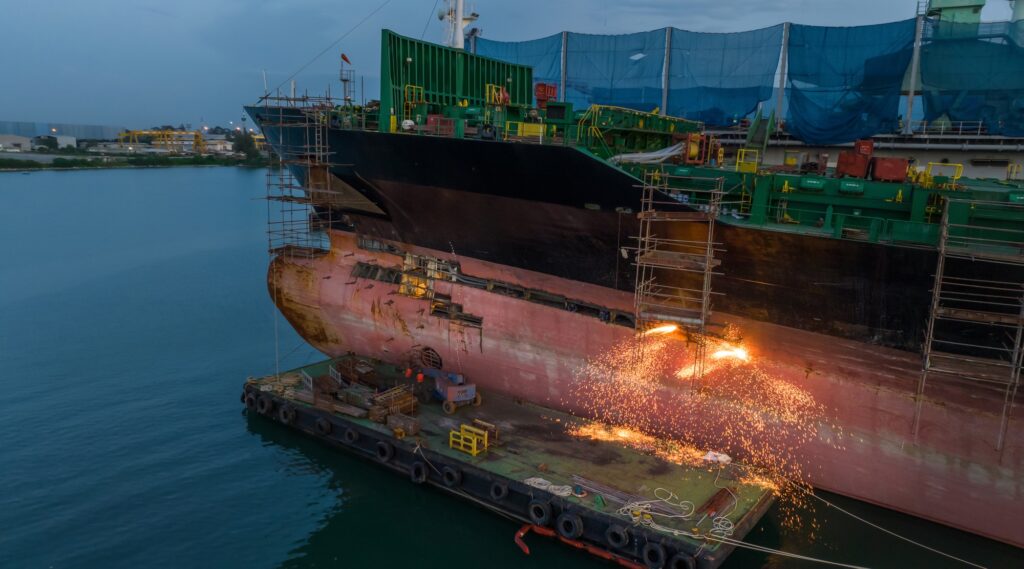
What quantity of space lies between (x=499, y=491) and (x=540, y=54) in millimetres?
23091

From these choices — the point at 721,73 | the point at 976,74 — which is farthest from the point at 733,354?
the point at 721,73

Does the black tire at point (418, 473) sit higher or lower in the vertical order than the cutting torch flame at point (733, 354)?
lower

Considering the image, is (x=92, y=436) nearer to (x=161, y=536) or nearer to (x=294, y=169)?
(x=161, y=536)

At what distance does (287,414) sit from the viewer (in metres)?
13.7

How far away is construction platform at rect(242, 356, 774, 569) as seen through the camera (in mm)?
9375

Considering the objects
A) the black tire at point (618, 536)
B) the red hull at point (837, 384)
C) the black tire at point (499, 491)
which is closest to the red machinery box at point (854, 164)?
the red hull at point (837, 384)

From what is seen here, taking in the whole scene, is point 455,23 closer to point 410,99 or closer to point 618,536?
point 410,99

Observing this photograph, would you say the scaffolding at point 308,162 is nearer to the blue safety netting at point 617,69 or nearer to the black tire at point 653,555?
the black tire at point 653,555

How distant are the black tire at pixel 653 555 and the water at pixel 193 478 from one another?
96 centimetres

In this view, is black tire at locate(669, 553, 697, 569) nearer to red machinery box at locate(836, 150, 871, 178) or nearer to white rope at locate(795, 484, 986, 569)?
white rope at locate(795, 484, 986, 569)

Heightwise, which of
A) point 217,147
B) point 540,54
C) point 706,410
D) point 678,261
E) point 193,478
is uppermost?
point 540,54

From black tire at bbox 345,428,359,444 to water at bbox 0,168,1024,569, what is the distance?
607 millimetres

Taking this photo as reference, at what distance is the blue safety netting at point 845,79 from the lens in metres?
19.1

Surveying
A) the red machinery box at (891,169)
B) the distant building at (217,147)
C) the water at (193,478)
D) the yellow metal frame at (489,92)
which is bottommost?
the water at (193,478)
